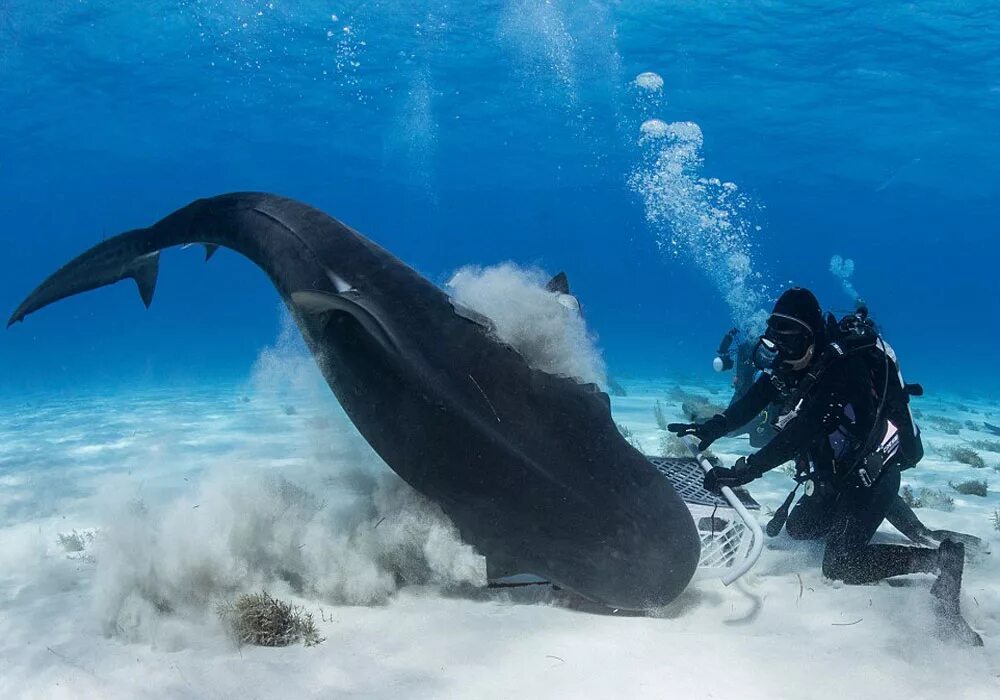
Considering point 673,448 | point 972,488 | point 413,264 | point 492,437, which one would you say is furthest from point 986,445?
point 413,264

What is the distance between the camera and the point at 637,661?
318cm

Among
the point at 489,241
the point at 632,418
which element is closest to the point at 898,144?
the point at 632,418

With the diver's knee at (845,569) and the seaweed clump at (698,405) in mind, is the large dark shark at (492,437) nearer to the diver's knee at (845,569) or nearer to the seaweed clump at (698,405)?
the diver's knee at (845,569)

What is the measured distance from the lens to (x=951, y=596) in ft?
12.0

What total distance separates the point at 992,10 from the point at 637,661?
107ft

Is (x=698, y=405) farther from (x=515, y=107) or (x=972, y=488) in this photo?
(x=515, y=107)

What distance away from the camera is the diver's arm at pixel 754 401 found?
5.29 m

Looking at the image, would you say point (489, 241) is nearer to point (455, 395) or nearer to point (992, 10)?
point (992, 10)

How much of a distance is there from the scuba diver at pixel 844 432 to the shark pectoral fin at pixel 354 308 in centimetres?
251

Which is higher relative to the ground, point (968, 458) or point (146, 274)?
point (146, 274)

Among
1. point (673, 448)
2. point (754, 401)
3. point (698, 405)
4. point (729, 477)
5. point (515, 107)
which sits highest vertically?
point (515, 107)

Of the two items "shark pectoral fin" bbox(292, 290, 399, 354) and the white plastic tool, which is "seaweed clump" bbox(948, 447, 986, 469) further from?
"shark pectoral fin" bbox(292, 290, 399, 354)

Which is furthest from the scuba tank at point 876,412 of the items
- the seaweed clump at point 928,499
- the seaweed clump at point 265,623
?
the seaweed clump at point 265,623

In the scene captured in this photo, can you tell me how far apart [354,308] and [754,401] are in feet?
12.4
